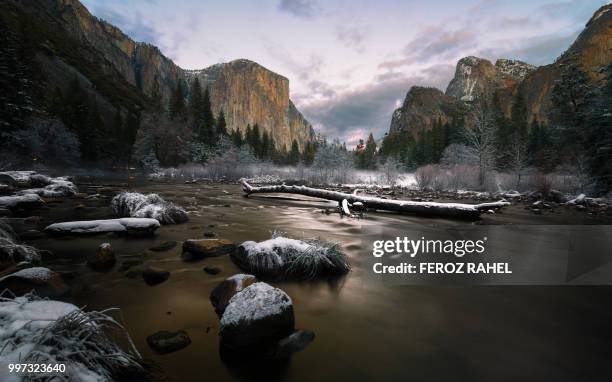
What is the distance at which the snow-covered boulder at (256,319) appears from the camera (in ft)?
8.45

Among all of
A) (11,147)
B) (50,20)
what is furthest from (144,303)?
(50,20)

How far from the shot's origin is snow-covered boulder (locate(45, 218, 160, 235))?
638 cm

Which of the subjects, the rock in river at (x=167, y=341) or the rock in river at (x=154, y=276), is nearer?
the rock in river at (x=167, y=341)

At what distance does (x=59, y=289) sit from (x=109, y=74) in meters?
139

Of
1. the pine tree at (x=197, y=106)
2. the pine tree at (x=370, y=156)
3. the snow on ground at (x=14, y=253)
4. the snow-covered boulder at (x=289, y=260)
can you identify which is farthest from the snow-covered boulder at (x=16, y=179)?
the pine tree at (x=370, y=156)

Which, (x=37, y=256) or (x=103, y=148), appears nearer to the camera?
(x=37, y=256)

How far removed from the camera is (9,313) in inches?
76.3

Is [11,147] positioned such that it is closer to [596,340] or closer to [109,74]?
[596,340]

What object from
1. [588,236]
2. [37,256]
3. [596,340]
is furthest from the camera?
[588,236]

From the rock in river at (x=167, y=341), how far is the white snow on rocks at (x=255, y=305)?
42 centimetres

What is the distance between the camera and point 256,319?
2.61 meters

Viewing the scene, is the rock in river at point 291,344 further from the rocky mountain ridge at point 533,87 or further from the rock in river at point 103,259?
the rocky mountain ridge at point 533,87

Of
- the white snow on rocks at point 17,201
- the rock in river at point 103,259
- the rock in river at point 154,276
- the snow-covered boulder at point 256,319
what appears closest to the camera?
the snow-covered boulder at point 256,319

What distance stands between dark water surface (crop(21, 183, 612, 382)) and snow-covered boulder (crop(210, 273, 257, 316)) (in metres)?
0.13
